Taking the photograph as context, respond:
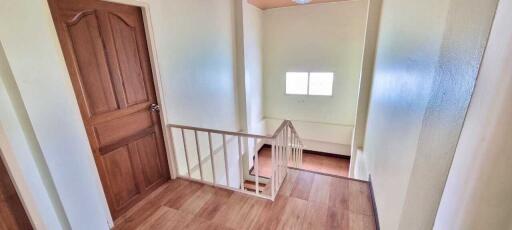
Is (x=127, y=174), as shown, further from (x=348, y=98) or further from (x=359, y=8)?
(x=359, y=8)

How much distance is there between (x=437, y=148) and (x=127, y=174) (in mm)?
2387

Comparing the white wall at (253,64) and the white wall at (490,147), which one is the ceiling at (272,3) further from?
the white wall at (490,147)

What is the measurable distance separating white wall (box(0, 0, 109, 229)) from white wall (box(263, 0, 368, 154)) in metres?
4.60

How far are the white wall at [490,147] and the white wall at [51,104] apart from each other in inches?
78.7

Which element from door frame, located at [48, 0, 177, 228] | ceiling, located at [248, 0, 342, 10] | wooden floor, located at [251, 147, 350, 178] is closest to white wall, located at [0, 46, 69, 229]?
door frame, located at [48, 0, 177, 228]

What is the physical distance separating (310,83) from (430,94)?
459cm

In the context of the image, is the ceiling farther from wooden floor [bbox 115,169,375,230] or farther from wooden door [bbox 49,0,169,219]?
wooden floor [bbox 115,169,375,230]

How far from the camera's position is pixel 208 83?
3.13m

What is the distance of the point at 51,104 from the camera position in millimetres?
1345

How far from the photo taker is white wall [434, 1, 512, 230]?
0.36 m

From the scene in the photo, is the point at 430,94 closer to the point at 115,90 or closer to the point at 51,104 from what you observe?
the point at 51,104

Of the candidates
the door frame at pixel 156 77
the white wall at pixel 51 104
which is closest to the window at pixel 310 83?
the door frame at pixel 156 77

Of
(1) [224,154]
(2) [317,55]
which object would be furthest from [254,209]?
(2) [317,55]

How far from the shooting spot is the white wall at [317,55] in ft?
15.0
